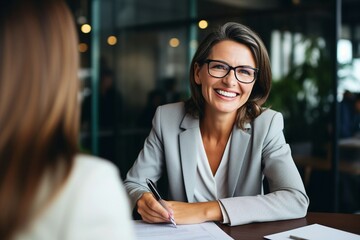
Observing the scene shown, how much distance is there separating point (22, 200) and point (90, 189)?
11 cm

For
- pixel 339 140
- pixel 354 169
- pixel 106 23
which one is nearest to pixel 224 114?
pixel 339 140

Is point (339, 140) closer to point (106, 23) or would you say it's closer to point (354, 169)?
point (354, 169)

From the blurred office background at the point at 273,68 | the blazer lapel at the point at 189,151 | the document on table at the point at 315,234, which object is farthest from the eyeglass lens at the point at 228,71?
the blurred office background at the point at 273,68

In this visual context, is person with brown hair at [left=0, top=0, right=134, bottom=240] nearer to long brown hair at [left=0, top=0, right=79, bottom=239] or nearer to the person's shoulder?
long brown hair at [left=0, top=0, right=79, bottom=239]

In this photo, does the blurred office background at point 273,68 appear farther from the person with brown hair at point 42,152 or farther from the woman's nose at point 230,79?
the person with brown hair at point 42,152

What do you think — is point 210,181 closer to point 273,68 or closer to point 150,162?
point 150,162

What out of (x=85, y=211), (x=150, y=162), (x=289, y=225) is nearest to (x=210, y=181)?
(x=150, y=162)

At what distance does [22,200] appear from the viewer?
0.74 metres

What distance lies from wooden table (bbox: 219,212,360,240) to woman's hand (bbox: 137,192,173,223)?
212mm

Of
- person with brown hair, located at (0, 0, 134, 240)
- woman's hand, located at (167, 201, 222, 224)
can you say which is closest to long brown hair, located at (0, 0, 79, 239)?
person with brown hair, located at (0, 0, 134, 240)

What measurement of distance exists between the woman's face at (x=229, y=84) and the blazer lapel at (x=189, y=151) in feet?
0.52

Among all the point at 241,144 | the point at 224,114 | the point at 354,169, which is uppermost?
the point at 224,114

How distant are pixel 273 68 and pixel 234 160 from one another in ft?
9.32

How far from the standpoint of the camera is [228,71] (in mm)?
2039
